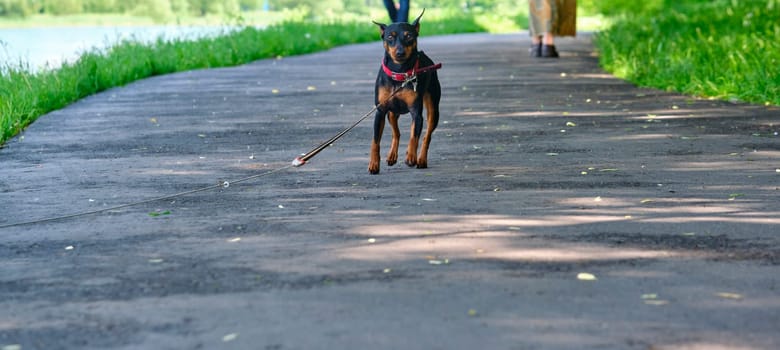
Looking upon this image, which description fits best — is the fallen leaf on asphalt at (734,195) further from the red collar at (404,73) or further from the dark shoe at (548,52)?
the dark shoe at (548,52)

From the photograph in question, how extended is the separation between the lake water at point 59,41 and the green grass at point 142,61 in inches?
14.6

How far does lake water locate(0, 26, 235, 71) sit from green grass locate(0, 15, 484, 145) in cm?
37

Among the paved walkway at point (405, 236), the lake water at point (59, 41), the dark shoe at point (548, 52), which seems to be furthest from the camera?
the dark shoe at point (548, 52)

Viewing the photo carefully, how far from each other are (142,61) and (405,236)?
15.7 m

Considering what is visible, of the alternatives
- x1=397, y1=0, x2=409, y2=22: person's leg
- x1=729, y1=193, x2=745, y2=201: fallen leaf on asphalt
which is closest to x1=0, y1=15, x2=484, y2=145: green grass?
x1=397, y1=0, x2=409, y2=22: person's leg

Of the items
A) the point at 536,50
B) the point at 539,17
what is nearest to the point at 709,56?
the point at 539,17

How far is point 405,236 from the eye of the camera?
6.69 metres

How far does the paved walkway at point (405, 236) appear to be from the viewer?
4.86 m

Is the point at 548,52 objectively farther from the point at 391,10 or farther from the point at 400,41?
the point at 400,41

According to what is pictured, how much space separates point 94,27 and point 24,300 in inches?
1800

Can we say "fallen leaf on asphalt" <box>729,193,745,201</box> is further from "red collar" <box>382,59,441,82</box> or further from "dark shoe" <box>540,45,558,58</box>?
"dark shoe" <box>540,45,558,58</box>

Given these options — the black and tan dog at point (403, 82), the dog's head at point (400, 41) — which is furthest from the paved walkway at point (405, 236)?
the dog's head at point (400, 41)

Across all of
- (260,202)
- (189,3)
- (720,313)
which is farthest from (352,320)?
(189,3)

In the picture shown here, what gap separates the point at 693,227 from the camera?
22.5 ft
